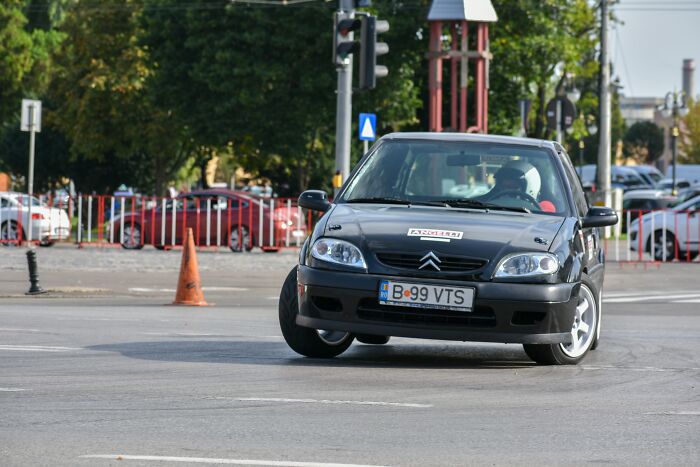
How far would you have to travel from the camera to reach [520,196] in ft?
37.6

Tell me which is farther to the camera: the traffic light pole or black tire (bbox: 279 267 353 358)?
the traffic light pole

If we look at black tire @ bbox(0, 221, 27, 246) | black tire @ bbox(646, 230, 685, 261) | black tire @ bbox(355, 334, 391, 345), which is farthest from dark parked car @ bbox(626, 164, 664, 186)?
black tire @ bbox(355, 334, 391, 345)

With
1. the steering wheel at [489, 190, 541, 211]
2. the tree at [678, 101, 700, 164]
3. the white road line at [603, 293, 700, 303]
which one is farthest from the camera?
the tree at [678, 101, 700, 164]

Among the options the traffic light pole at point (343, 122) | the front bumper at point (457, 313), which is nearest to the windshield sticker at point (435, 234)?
the front bumper at point (457, 313)

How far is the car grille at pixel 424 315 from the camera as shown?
33.9 feet

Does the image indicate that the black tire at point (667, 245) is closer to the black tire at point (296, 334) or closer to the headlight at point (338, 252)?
the black tire at point (296, 334)

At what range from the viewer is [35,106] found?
25359 millimetres

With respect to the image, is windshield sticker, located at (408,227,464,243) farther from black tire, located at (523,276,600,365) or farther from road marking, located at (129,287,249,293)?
road marking, located at (129,287,249,293)

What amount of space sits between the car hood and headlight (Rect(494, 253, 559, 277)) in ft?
0.16

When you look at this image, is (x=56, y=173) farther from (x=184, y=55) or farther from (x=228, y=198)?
(x=228, y=198)

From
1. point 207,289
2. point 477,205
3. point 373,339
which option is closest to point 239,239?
point 207,289

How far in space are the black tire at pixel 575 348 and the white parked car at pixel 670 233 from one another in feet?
63.8

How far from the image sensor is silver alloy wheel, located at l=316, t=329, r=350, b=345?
1141 centimetres

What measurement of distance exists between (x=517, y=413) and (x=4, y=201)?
2776 centimetres
